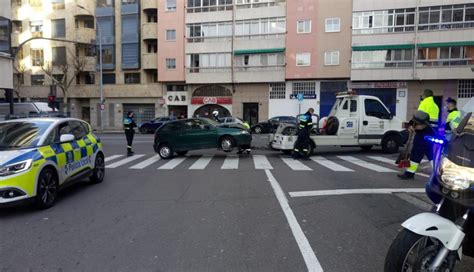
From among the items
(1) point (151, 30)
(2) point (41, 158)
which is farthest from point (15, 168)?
(1) point (151, 30)

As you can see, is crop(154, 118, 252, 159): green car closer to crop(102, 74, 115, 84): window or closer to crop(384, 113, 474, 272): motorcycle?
crop(384, 113, 474, 272): motorcycle

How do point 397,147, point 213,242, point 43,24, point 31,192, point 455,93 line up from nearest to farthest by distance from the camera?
point 213,242
point 31,192
point 397,147
point 455,93
point 43,24

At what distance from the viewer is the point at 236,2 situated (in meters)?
39.8

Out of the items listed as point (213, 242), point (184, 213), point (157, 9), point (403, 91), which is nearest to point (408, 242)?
point (213, 242)

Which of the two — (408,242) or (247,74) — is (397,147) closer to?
(408,242)

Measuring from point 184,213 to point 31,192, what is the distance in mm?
2521

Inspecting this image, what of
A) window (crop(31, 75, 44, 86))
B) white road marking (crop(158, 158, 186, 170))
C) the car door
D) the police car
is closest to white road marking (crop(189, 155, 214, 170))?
white road marking (crop(158, 158, 186, 170))

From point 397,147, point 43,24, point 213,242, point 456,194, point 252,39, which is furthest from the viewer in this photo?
point 43,24

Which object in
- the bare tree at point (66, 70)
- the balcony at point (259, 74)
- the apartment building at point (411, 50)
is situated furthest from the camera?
the bare tree at point (66, 70)

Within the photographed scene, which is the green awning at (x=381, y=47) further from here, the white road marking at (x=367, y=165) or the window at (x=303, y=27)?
the white road marking at (x=367, y=165)

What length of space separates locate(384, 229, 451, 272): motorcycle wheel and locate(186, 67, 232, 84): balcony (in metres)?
37.6

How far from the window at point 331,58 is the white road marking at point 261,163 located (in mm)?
25047

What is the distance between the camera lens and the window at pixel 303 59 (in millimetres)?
37531

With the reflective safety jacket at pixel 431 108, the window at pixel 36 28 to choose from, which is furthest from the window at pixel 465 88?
the window at pixel 36 28
